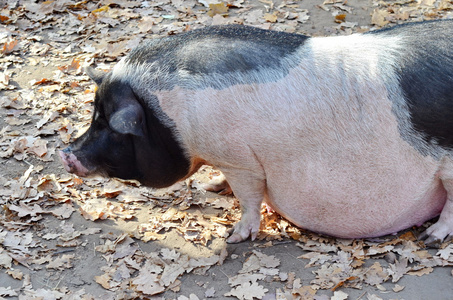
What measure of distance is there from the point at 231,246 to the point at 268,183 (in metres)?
0.61

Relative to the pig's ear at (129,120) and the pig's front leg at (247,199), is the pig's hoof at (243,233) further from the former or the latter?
the pig's ear at (129,120)

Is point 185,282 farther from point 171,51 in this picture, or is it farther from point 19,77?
point 19,77

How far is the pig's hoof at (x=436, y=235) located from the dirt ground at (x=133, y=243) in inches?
2.3

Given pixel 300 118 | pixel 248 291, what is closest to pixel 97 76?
pixel 300 118

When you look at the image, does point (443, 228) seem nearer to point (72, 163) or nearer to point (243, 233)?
point (243, 233)

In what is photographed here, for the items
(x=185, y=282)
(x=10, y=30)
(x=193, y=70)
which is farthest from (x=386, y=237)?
(x=10, y=30)

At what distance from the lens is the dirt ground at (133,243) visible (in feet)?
14.4

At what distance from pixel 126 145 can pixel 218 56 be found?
100 centimetres

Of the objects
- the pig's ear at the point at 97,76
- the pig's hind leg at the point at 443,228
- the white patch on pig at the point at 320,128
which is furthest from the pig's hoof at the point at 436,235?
the pig's ear at the point at 97,76

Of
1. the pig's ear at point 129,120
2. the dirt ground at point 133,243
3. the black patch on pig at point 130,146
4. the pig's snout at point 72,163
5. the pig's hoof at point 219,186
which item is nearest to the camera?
the pig's ear at point 129,120

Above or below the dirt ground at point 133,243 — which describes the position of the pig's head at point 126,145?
above

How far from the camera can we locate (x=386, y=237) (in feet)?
16.0

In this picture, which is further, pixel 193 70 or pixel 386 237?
pixel 386 237

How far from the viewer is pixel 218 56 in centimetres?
438
